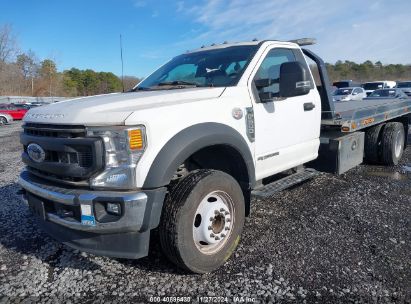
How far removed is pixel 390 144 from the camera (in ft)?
21.7

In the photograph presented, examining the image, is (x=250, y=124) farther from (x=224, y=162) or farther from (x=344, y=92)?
(x=344, y=92)

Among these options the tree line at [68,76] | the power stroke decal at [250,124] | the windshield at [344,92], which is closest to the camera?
the power stroke decal at [250,124]

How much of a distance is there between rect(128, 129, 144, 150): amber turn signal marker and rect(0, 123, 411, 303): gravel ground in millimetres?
1204

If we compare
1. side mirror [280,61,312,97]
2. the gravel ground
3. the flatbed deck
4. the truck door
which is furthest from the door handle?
the gravel ground

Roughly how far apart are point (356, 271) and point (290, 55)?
2.62m

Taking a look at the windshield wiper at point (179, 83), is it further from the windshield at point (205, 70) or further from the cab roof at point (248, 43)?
the cab roof at point (248, 43)

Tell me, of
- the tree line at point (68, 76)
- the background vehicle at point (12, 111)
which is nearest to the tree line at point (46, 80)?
the tree line at point (68, 76)

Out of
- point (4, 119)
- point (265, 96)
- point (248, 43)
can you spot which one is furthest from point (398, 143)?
point (4, 119)

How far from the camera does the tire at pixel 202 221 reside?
2787 mm

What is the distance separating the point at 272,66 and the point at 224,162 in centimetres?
130

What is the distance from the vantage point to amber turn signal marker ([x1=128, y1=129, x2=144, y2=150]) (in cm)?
254

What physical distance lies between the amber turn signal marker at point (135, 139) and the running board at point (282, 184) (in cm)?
154

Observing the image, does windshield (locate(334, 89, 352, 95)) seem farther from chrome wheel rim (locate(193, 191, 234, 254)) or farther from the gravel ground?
chrome wheel rim (locate(193, 191, 234, 254))

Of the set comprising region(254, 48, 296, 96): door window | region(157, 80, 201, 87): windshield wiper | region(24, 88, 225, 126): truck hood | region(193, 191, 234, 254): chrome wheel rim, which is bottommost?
region(193, 191, 234, 254): chrome wheel rim
